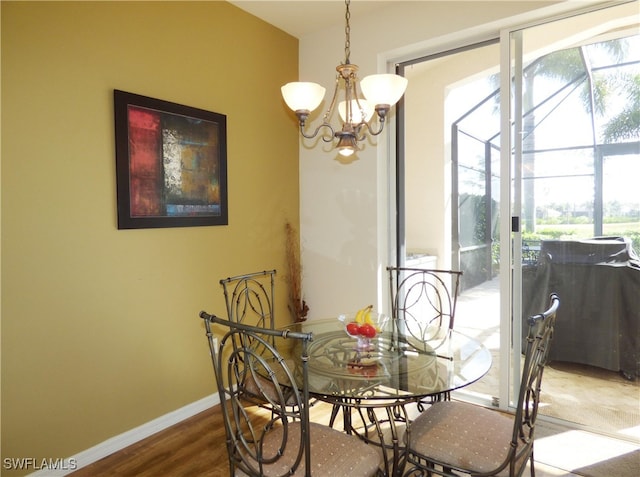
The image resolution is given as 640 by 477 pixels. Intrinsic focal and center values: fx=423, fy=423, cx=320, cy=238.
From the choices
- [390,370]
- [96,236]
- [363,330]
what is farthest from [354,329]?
[96,236]

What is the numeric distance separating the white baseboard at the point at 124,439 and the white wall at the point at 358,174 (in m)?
1.20

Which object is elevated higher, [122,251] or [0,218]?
[0,218]

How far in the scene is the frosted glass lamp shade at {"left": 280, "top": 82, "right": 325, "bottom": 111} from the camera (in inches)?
75.7

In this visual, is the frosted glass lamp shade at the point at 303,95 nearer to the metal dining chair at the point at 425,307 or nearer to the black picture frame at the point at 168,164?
the black picture frame at the point at 168,164

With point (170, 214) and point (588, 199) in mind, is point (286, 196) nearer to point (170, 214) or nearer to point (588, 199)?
point (170, 214)

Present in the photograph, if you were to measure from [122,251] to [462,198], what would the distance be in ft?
7.51

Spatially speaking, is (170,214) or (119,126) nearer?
(119,126)

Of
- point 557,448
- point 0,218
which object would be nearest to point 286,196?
point 0,218

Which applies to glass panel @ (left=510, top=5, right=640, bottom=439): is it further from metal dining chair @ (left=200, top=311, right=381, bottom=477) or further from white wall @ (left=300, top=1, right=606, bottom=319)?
metal dining chair @ (left=200, top=311, right=381, bottom=477)

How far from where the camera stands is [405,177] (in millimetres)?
3338

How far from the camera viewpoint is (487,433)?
5.53 ft

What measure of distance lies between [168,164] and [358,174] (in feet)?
4.67

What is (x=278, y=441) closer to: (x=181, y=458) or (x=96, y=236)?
(x=181, y=458)

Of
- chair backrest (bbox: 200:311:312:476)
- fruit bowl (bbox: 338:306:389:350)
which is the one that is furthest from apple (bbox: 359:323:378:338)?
chair backrest (bbox: 200:311:312:476)
